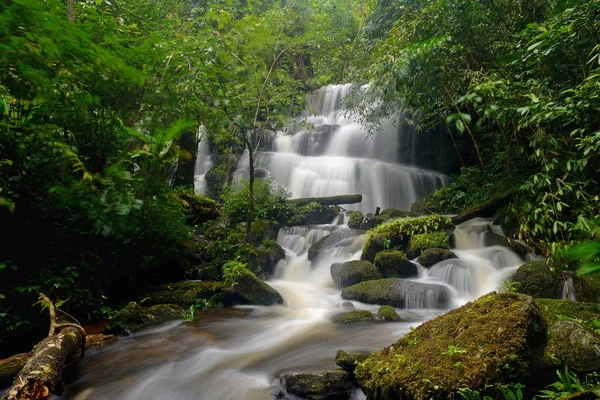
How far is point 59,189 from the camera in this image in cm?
398

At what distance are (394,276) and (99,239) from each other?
17.9 ft

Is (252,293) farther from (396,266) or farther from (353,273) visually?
(396,266)

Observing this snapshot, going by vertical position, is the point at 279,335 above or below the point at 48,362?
below

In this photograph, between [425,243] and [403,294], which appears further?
[425,243]

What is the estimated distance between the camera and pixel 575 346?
9.23 feet

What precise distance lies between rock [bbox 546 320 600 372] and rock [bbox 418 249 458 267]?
4634mm

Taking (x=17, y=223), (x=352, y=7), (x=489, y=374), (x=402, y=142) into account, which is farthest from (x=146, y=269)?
(x=352, y=7)

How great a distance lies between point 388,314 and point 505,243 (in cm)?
370

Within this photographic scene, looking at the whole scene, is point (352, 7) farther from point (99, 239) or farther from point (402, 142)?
point (99, 239)

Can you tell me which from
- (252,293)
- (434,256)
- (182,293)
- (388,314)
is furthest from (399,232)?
(182,293)

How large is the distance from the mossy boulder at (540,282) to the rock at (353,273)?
2.57 meters

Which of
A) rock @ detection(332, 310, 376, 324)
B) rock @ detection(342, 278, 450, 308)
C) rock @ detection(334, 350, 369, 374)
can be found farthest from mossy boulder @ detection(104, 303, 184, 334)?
rock @ detection(342, 278, 450, 308)

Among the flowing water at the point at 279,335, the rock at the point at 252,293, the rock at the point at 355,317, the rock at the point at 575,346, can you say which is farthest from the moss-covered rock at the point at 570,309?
the rock at the point at 252,293

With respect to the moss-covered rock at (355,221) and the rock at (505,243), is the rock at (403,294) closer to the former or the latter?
the rock at (505,243)
